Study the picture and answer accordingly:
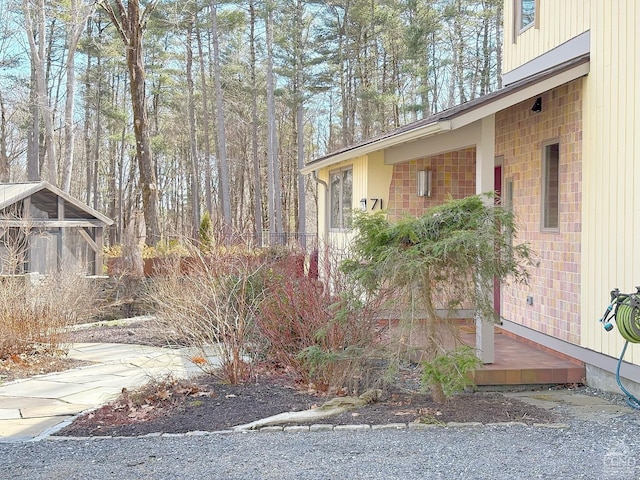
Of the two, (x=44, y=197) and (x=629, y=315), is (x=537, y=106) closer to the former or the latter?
(x=629, y=315)

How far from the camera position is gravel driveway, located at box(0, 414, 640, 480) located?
423 centimetres

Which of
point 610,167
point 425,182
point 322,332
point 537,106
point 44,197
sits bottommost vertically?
point 322,332

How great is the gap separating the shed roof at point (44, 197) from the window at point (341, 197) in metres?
6.81

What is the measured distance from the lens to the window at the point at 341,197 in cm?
1152

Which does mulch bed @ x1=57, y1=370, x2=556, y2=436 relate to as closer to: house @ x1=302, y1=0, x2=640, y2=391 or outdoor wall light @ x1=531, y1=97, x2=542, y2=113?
house @ x1=302, y1=0, x2=640, y2=391

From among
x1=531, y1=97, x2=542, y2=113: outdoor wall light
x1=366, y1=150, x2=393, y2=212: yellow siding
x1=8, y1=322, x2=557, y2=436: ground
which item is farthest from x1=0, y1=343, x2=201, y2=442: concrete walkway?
x1=531, y1=97, x2=542, y2=113: outdoor wall light

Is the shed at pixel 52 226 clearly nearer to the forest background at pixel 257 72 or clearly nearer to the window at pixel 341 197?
the window at pixel 341 197

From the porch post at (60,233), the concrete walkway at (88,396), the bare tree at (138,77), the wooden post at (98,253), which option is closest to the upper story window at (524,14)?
the concrete walkway at (88,396)

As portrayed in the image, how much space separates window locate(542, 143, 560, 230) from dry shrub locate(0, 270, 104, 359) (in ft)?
19.2

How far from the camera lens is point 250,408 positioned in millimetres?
5852

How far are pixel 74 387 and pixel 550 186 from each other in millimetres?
5535

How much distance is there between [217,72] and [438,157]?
19.0 meters

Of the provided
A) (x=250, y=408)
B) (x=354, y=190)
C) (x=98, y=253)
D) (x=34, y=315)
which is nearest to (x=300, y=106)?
(x=98, y=253)

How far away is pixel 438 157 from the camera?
33.2 feet
